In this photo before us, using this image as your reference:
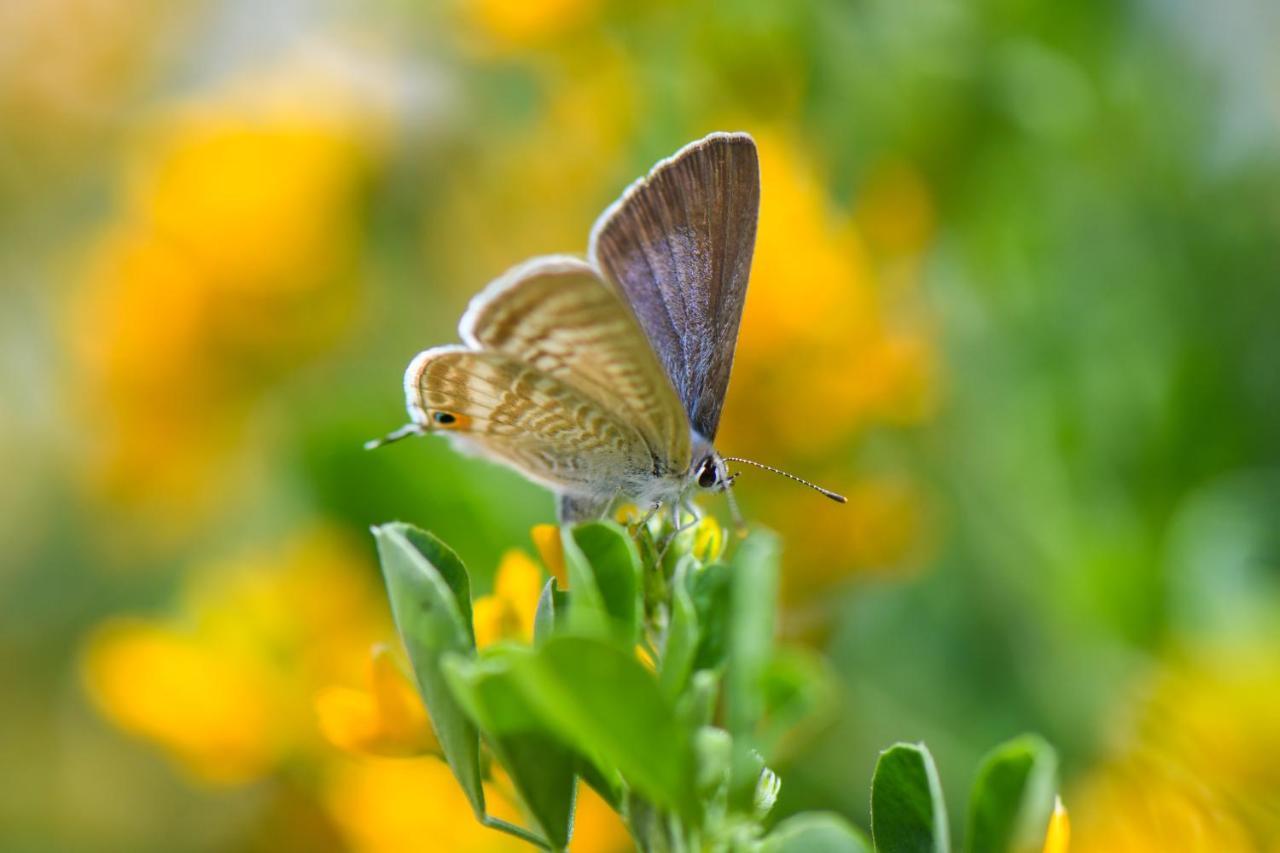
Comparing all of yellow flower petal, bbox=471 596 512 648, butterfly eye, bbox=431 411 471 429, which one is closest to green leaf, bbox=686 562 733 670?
yellow flower petal, bbox=471 596 512 648

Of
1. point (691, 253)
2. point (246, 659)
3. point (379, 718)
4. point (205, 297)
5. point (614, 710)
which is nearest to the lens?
point (614, 710)

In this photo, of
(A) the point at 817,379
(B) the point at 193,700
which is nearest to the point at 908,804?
(A) the point at 817,379

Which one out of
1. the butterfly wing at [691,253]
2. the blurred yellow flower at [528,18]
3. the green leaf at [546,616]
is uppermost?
the blurred yellow flower at [528,18]

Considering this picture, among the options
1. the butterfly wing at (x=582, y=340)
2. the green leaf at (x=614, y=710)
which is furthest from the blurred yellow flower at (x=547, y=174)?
the green leaf at (x=614, y=710)

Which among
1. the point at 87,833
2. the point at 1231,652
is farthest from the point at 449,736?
the point at 87,833

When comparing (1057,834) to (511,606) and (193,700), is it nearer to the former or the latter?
(511,606)

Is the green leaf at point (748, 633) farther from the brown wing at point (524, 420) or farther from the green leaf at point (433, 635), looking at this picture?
the brown wing at point (524, 420)

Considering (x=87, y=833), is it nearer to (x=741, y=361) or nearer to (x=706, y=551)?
(x=741, y=361)
